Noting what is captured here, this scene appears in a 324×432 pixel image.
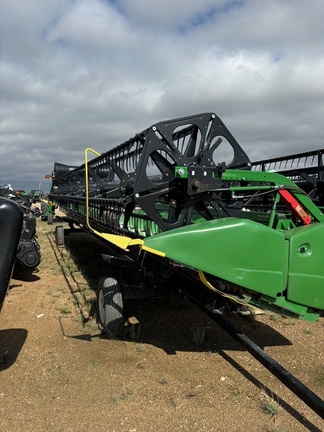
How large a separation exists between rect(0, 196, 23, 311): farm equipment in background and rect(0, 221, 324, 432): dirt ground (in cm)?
107

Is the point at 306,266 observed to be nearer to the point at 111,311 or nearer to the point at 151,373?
the point at 151,373

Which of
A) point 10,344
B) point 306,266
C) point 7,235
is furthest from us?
point 10,344

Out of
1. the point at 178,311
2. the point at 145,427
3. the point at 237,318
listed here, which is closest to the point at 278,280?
the point at 145,427

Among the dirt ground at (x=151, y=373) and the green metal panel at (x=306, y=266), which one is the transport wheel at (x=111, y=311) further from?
the green metal panel at (x=306, y=266)

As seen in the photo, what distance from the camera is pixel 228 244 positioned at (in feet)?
8.33

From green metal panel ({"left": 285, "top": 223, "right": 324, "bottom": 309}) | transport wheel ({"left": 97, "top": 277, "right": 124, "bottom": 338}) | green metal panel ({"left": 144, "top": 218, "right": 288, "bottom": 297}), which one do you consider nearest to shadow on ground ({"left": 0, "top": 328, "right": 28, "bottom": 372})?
transport wheel ({"left": 97, "top": 277, "right": 124, "bottom": 338})

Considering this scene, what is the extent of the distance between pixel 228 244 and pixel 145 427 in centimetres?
146

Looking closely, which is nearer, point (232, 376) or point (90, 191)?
point (232, 376)

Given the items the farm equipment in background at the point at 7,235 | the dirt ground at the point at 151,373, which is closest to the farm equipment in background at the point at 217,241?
the dirt ground at the point at 151,373

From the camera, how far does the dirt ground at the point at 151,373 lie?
260 cm

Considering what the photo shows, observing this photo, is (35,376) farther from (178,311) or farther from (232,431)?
(178,311)

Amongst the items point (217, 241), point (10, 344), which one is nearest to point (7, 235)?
point (217, 241)

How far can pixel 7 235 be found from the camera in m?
2.46

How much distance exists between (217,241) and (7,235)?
4.95ft
